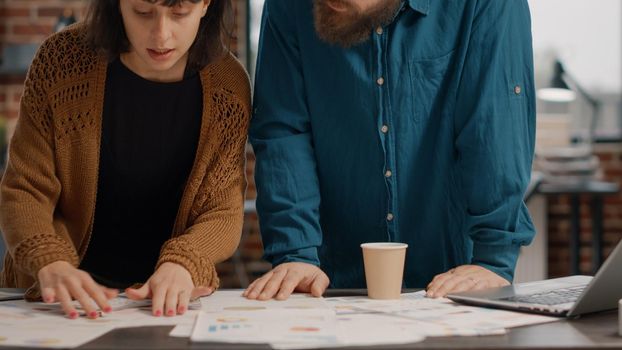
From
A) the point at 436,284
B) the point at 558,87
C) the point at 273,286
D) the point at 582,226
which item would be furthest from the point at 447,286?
the point at 582,226

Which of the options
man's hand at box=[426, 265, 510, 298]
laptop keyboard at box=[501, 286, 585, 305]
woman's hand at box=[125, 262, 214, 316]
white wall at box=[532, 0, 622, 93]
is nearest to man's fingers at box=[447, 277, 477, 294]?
man's hand at box=[426, 265, 510, 298]

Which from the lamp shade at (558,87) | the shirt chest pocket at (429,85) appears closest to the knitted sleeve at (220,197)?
the shirt chest pocket at (429,85)

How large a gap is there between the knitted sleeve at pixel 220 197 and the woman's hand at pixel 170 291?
47 millimetres

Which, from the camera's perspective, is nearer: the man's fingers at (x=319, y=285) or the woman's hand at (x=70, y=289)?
the woman's hand at (x=70, y=289)

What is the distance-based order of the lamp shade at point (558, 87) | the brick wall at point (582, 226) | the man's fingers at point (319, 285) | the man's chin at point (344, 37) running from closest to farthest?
the man's fingers at point (319, 285) < the man's chin at point (344, 37) < the lamp shade at point (558, 87) < the brick wall at point (582, 226)

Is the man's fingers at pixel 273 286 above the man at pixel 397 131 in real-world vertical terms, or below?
below

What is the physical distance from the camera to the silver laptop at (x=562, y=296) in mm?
1192

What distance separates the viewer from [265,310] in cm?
127

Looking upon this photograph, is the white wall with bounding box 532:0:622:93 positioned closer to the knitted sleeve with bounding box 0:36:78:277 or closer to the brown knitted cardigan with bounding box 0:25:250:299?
the brown knitted cardigan with bounding box 0:25:250:299

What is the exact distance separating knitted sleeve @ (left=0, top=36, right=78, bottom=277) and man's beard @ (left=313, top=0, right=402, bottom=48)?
486 millimetres

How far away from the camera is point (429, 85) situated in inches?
65.1

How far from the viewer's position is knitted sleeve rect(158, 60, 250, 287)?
1.44 m

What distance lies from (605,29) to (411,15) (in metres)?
3.83

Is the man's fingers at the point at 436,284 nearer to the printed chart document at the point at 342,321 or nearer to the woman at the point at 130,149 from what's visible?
the printed chart document at the point at 342,321
